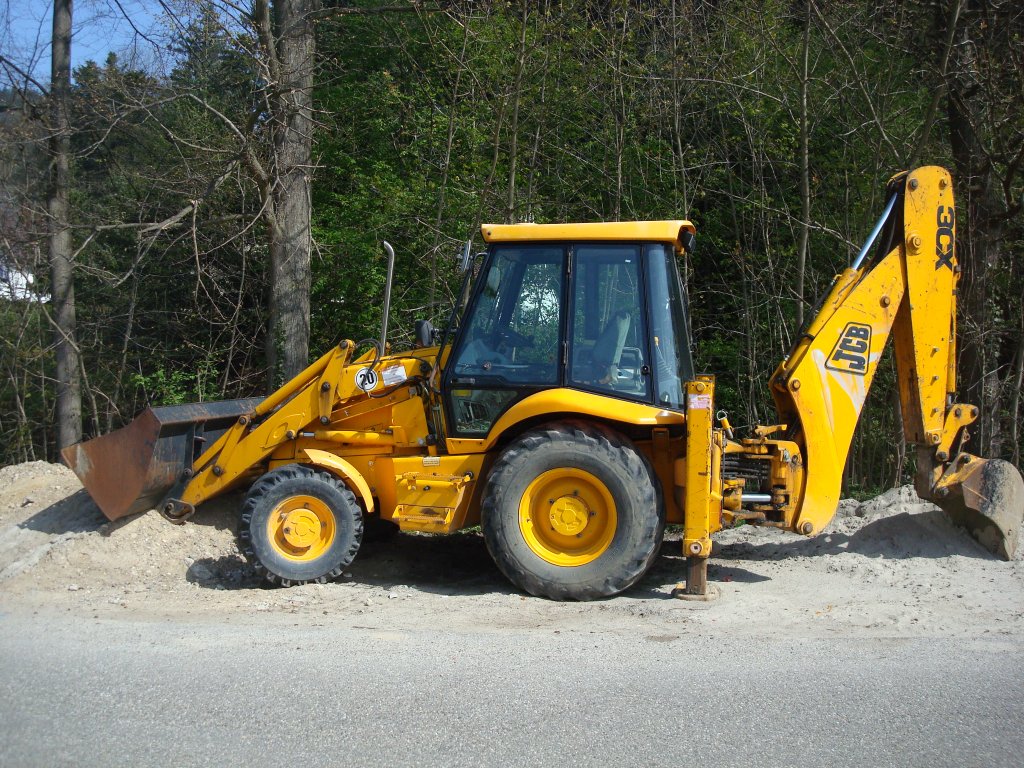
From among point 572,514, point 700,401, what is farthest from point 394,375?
point 700,401

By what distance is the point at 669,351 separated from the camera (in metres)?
6.30

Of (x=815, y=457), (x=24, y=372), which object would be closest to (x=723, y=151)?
(x=815, y=457)

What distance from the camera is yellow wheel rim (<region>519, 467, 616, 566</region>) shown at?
6.14 metres

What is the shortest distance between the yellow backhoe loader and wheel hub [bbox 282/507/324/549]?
1 centimetres

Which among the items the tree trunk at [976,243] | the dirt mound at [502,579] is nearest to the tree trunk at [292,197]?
the dirt mound at [502,579]

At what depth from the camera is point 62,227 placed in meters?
12.0

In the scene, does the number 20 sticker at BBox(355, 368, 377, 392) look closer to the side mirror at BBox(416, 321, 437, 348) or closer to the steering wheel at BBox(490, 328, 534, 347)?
the side mirror at BBox(416, 321, 437, 348)

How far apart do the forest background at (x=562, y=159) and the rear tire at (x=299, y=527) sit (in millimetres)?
5056

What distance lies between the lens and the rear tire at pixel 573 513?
19.7 feet

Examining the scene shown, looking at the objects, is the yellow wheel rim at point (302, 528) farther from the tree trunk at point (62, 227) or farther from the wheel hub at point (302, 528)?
the tree trunk at point (62, 227)

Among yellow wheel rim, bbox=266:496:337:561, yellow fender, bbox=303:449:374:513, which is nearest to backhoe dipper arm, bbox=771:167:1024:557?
yellow fender, bbox=303:449:374:513

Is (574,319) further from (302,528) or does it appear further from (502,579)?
(302,528)

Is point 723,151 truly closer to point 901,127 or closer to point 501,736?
point 901,127

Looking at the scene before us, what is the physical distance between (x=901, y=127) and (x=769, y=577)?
6591 mm
